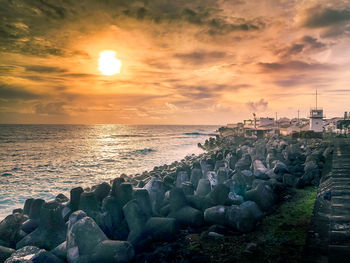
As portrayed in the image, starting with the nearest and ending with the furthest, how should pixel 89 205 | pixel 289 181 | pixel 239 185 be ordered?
pixel 89 205 < pixel 239 185 < pixel 289 181

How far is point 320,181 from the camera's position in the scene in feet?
27.1

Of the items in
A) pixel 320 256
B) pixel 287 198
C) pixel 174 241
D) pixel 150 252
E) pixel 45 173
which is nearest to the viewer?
pixel 320 256

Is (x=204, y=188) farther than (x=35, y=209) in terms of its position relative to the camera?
Yes

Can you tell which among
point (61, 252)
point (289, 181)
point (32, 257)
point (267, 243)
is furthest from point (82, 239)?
point (289, 181)

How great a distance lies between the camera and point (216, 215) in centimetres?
551

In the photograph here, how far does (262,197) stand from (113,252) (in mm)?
4214

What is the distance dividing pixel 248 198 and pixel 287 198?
156cm

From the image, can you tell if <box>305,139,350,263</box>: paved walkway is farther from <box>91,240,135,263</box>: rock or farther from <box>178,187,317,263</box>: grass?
<box>91,240,135,263</box>: rock

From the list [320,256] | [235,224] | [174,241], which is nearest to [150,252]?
[174,241]

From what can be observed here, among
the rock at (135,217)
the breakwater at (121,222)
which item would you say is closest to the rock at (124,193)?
the breakwater at (121,222)

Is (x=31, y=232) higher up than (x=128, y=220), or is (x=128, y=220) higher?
(x=128, y=220)

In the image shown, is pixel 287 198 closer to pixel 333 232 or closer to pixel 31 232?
pixel 333 232

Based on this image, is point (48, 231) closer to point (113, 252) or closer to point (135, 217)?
point (135, 217)

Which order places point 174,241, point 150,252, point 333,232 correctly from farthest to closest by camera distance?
point 174,241
point 150,252
point 333,232
